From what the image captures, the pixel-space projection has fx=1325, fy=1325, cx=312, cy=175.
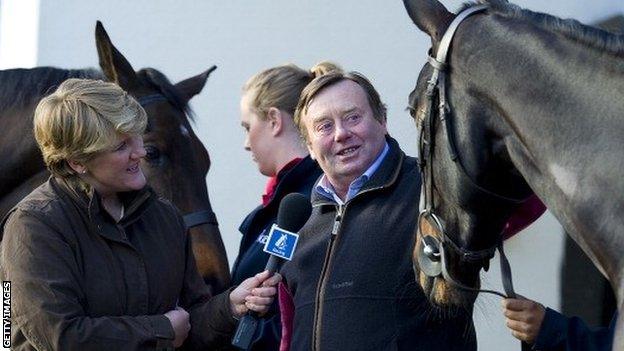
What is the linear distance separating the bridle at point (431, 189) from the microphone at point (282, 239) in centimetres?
34

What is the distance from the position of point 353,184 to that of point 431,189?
462mm

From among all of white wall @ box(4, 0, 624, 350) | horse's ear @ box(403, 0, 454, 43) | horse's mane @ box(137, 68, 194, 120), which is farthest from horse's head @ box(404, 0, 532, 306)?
white wall @ box(4, 0, 624, 350)

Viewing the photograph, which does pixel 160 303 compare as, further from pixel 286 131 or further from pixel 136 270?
pixel 286 131

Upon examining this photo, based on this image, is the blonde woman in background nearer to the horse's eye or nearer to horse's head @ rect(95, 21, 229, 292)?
horse's head @ rect(95, 21, 229, 292)

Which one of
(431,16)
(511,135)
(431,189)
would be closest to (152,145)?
(431,189)

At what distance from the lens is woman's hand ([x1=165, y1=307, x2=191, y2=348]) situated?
3320 mm

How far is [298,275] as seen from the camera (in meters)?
3.58

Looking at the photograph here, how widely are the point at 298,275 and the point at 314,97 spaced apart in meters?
0.50

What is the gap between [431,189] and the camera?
310 cm

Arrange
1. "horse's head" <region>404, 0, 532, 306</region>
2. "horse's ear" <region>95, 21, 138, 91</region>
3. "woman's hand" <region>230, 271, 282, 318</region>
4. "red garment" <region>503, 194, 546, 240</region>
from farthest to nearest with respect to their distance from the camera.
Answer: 1. "horse's ear" <region>95, 21, 138, 91</region>
2. "woman's hand" <region>230, 271, 282, 318</region>
3. "red garment" <region>503, 194, 546, 240</region>
4. "horse's head" <region>404, 0, 532, 306</region>

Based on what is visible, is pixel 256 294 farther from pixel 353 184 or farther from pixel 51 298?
pixel 51 298

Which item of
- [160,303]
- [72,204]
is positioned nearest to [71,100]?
[72,204]

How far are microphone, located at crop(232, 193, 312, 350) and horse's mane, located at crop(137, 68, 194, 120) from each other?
1.23 metres

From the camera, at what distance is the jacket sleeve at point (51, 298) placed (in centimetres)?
312
